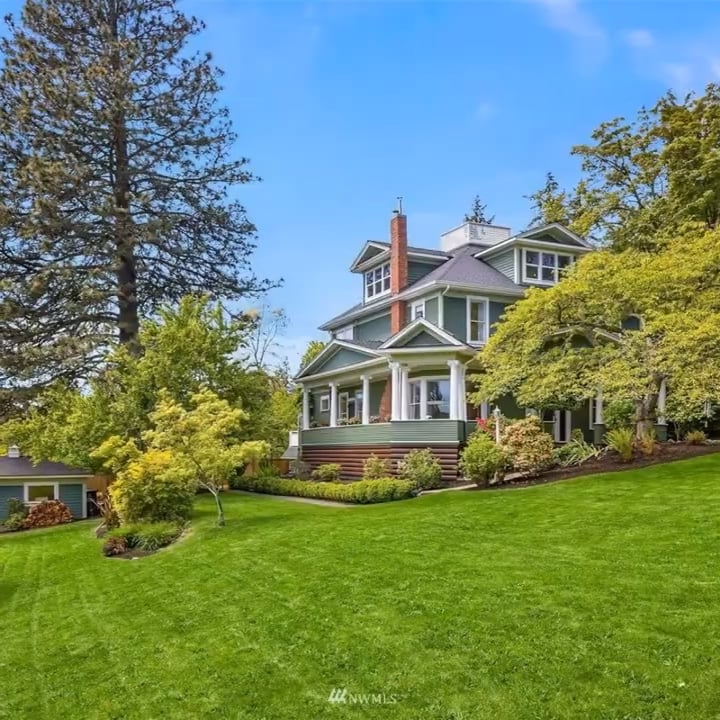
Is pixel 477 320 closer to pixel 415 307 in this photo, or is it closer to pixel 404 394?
pixel 415 307

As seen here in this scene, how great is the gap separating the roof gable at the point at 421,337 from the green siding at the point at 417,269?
4706mm

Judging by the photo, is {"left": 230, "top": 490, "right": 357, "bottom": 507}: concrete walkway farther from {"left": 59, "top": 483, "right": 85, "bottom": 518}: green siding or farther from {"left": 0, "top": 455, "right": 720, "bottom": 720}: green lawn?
{"left": 59, "top": 483, "right": 85, "bottom": 518}: green siding

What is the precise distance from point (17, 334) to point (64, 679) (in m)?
20.1

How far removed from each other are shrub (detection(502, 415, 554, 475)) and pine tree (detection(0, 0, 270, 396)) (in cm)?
1418

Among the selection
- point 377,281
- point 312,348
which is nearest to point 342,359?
point 377,281

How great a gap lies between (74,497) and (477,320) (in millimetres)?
15851

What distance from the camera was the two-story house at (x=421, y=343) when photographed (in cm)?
2209

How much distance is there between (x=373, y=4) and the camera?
38.3 feet

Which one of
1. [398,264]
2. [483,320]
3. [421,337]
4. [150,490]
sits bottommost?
[150,490]

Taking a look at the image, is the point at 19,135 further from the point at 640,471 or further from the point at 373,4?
the point at 640,471

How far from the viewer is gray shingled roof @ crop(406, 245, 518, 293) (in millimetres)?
24438

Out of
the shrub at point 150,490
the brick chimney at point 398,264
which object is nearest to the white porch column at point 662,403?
the brick chimney at point 398,264

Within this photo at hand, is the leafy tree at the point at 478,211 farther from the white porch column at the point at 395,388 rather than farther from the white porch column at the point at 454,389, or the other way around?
the white porch column at the point at 454,389

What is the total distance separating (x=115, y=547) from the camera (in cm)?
1346
